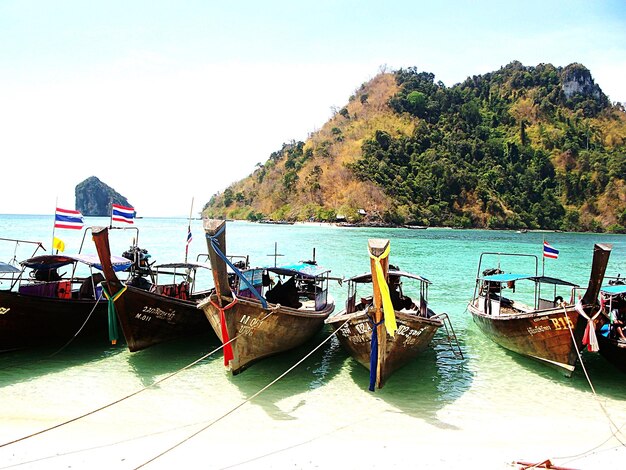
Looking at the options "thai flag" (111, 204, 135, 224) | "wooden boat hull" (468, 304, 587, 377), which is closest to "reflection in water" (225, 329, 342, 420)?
"wooden boat hull" (468, 304, 587, 377)

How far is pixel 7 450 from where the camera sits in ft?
23.1

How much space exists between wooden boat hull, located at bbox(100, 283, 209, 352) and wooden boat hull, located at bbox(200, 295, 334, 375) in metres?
1.74

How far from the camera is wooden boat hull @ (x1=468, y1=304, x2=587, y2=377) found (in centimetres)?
970

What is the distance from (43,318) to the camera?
36.8 feet

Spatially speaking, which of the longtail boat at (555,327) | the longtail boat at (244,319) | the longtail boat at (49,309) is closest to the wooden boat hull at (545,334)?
the longtail boat at (555,327)

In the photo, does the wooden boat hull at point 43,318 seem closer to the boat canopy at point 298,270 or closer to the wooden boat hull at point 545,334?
the boat canopy at point 298,270

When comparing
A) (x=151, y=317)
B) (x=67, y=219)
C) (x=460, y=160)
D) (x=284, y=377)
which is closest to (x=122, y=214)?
(x=67, y=219)

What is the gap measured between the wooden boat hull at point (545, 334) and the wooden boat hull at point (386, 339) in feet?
6.57

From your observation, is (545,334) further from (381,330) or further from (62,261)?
(62,261)

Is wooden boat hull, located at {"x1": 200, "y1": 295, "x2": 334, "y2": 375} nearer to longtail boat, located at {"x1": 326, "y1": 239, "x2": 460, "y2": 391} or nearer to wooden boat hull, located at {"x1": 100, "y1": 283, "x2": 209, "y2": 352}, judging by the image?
longtail boat, located at {"x1": 326, "y1": 239, "x2": 460, "y2": 391}

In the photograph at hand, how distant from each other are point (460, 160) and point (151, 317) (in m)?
109

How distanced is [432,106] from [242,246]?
86.0 meters

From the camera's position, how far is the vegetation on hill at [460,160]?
104750 millimetres

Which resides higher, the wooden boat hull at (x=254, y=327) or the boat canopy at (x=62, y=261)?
the boat canopy at (x=62, y=261)
